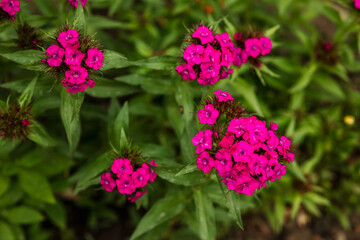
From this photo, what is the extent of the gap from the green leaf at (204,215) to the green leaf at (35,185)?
5.35ft

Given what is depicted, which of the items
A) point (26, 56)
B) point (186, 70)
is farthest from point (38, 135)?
point (186, 70)

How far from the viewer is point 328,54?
4203 millimetres

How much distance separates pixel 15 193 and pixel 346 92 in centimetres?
498

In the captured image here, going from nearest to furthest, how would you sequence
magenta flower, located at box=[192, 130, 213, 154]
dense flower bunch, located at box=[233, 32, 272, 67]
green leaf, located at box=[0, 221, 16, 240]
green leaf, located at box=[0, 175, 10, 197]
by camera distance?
magenta flower, located at box=[192, 130, 213, 154] → dense flower bunch, located at box=[233, 32, 272, 67] → green leaf, located at box=[0, 175, 10, 197] → green leaf, located at box=[0, 221, 16, 240]

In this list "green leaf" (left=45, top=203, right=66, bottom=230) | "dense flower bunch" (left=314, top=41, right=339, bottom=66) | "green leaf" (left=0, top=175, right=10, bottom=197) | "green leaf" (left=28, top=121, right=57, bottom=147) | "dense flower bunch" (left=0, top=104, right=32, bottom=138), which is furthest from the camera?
"dense flower bunch" (left=314, top=41, right=339, bottom=66)

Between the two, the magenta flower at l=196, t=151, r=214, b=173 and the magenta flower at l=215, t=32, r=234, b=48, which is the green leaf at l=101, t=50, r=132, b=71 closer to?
the magenta flower at l=215, t=32, r=234, b=48

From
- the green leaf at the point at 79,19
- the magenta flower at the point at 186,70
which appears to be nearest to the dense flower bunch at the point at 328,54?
the magenta flower at the point at 186,70

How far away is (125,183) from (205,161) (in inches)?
25.6

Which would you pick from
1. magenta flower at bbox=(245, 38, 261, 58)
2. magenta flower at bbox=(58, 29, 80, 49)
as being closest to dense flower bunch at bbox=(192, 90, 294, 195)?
magenta flower at bbox=(245, 38, 261, 58)

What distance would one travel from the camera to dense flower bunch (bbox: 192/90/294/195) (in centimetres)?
232

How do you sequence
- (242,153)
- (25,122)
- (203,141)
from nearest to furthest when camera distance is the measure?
(242,153) < (203,141) < (25,122)

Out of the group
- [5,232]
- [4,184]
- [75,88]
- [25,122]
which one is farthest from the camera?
[5,232]

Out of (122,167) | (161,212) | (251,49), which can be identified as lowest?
(161,212)

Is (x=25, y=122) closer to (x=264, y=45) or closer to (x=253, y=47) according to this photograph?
(x=253, y=47)
